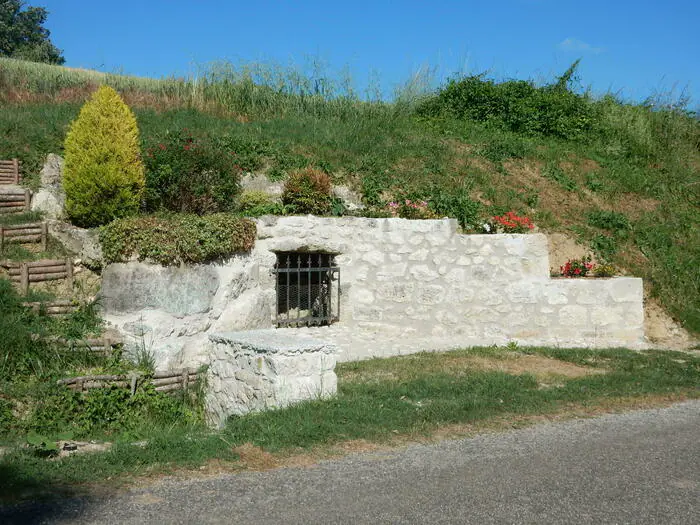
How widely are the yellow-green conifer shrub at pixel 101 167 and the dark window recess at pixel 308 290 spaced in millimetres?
2653

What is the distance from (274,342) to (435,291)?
495 centimetres

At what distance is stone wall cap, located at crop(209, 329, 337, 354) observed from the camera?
739 cm

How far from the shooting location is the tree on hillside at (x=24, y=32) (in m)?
38.2

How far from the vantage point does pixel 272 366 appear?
7.38 m

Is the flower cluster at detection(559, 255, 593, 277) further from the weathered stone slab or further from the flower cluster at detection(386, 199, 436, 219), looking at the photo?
the weathered stone slab

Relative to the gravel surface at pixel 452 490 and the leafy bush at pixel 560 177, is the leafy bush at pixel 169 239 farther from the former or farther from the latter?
the leafy bush at pixel 560 177

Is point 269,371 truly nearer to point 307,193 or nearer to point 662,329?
point 307,193

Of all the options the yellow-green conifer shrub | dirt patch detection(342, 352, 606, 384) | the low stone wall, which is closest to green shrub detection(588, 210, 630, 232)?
dirt patch detection(342, 352, 606, 384)

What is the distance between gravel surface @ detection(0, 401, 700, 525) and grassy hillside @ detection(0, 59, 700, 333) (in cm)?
765

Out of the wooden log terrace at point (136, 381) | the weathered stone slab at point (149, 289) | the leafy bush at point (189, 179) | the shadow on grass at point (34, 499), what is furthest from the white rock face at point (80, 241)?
the shadow on grass at point (34, 499)

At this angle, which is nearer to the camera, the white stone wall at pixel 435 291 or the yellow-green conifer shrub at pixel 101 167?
the yellow-green conifer shrub at pixel 101 167

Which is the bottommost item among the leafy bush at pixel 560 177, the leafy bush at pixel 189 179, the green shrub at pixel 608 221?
the green shrub at pixel 608 221

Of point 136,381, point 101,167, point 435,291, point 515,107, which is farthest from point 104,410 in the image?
point 515,107

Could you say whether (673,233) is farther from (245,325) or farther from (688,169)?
(245,325)
